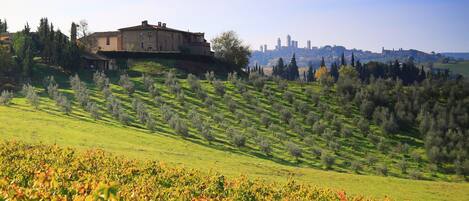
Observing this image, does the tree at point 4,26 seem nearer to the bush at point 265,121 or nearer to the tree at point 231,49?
the tree at point 231,49

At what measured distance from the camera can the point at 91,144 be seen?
37.6m

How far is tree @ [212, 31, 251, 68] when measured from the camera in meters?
141

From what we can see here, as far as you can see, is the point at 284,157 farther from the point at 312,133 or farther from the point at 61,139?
the point at 61,139

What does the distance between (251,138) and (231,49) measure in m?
76.7

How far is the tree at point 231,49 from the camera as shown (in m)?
141

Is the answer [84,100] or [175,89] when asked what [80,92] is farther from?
[175,89]

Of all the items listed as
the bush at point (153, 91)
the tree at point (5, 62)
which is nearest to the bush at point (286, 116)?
the bush at point (153, 91)

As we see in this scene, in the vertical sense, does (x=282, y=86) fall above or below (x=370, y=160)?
above

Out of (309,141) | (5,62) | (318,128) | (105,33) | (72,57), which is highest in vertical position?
(105,33)

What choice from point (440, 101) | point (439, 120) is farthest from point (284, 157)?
point (440, 101)

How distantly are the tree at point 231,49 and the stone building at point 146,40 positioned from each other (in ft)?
22.9

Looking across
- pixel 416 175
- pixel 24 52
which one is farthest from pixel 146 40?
pixel 416 175

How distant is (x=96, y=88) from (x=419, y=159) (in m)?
56.4

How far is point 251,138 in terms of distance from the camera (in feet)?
224
